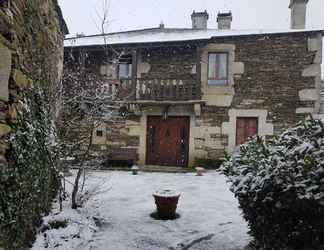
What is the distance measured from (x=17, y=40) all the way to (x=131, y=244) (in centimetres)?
254

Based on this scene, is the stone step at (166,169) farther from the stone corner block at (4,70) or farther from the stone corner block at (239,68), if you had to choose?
the stone corner block at (4,70)

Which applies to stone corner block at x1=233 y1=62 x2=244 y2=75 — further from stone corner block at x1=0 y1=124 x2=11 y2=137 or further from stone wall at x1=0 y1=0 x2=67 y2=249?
stone corner block at x1=0 y1=124 x2=11 y2=137

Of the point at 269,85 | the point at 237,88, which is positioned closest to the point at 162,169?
the point at 237,88

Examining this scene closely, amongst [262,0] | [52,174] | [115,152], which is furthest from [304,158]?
[262,0]

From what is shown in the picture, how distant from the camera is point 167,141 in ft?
37.5

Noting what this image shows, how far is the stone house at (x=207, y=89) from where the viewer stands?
10.5 metres

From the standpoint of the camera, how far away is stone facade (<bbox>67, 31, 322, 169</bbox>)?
1045 centimetres

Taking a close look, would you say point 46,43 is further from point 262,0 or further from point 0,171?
point 262,0

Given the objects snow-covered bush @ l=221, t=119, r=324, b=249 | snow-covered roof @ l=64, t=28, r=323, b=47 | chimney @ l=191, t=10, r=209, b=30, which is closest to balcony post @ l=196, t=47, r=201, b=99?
snow-covered roof @ l=64, t=28, r=323, b=47

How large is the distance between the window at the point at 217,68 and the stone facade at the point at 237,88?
0.17m

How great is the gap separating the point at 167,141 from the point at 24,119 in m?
8.65

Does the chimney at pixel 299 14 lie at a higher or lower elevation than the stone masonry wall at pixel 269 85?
higher

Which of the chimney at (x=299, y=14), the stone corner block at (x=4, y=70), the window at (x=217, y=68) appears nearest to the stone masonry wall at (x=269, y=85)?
the window at (x=217, y=68)

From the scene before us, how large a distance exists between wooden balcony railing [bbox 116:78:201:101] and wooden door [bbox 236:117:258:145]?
172 centimetres
